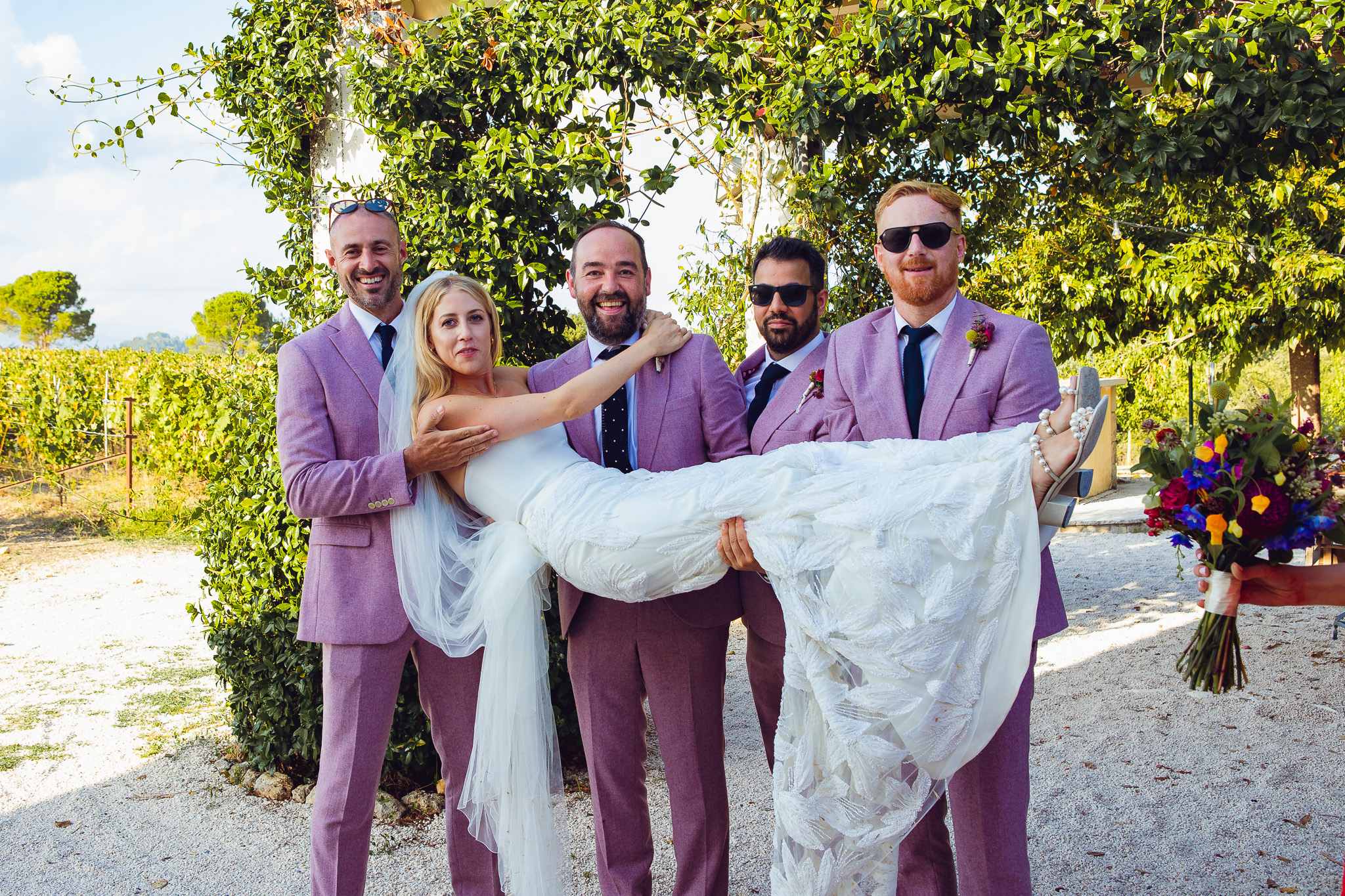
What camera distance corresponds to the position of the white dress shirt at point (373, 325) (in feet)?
9.42

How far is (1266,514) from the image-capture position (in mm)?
2244

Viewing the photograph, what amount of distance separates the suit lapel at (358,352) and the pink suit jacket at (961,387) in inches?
56.8

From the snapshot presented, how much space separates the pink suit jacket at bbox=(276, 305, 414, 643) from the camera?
264cm

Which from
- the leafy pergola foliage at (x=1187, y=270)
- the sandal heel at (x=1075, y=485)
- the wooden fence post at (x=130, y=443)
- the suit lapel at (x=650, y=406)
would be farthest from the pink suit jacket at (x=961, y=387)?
the wooden fence post at (x=130, y=443)

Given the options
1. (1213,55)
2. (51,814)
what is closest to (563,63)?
(1213,55)

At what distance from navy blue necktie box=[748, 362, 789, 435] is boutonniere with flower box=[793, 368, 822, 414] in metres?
0.31

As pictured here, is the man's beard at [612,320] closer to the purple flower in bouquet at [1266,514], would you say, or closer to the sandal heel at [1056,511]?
the sandal heel at [1056,511]

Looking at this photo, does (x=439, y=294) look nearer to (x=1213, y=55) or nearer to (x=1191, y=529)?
(x=1191, y=529)

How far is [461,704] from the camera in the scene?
2867 mm

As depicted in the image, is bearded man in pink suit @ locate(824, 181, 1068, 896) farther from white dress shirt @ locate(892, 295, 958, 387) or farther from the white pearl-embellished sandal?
the white pearl-embellished sandal

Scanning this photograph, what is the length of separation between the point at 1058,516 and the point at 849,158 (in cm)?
314

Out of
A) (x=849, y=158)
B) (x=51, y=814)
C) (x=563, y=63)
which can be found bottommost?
(x=51, y=814)

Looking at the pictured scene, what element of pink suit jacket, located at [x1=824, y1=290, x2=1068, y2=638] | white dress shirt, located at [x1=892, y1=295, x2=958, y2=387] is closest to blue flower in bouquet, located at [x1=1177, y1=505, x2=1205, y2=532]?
pink suit jacket, located at [x1=824, y1=290, x2=1068, y2=638]

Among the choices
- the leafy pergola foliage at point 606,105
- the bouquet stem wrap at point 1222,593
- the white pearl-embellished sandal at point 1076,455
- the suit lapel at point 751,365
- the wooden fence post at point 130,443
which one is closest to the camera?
the white pearl-embellished sandal at point 1076,455
